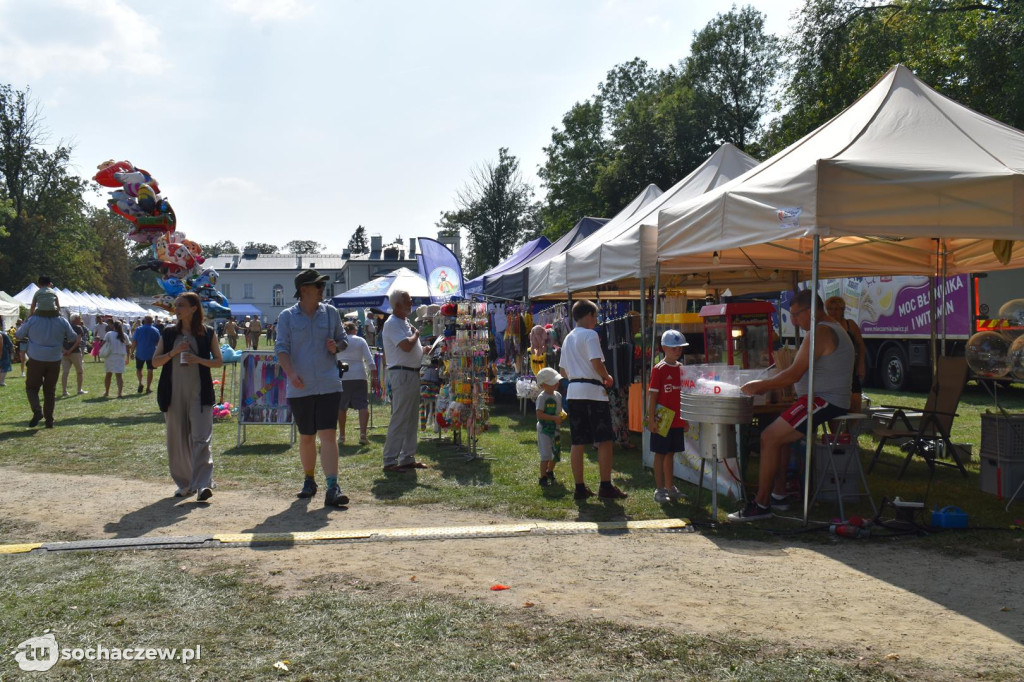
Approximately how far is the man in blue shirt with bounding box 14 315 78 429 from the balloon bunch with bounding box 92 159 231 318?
1543 mm

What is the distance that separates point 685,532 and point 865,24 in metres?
20.6

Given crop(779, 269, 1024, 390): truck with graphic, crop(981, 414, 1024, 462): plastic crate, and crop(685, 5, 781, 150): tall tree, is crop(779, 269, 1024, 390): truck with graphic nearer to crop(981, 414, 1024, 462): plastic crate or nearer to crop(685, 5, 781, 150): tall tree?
crop(981, 414, 1024, 462): plastic crate

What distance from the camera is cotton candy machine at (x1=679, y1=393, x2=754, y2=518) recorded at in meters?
6.55

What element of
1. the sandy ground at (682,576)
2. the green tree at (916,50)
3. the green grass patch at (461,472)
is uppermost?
the green tree at (916,50)

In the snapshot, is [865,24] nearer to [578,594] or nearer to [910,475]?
[910,475]

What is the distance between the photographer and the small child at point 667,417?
23.6ft

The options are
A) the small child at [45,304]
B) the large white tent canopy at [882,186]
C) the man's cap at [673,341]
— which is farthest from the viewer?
the small child at [45,304]

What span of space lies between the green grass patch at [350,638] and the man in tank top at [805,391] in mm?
2865

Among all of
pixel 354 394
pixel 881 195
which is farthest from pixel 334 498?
pixel 881 195

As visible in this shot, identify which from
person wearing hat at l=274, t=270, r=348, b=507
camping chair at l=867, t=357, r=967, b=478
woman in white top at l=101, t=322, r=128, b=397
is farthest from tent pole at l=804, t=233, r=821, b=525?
woman in white top at l=101, t=322, r=128, b=397

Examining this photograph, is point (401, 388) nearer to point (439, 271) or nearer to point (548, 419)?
point (548, 419)

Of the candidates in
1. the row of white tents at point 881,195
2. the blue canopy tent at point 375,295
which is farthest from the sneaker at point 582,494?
the blue canopy tent at point 375,295

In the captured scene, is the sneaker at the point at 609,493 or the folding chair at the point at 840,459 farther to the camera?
the sneaker at the point at 609,493

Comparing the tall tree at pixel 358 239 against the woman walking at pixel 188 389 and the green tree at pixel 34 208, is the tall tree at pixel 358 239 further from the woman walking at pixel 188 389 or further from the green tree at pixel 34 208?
the woman walking at pixel 188 389
